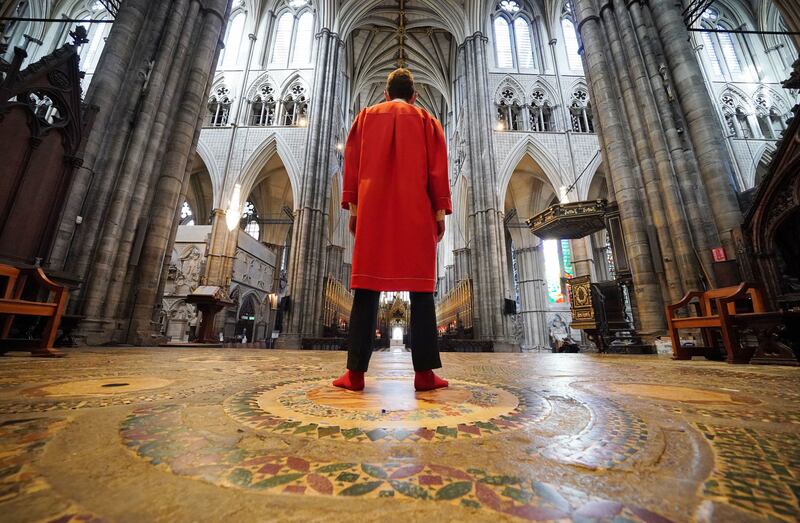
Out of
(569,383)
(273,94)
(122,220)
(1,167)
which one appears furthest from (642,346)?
(273,94)

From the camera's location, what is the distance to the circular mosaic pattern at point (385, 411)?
918 millimetres

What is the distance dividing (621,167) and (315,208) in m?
9.69

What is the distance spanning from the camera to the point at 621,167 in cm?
646

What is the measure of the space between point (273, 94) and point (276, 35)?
14.0 ft

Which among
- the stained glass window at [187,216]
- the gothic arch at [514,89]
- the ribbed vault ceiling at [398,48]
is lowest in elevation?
the stained glass window at [187,216]

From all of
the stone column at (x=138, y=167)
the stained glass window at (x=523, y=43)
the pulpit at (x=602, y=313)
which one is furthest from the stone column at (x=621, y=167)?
the stained glass window at (x=523, y=43)

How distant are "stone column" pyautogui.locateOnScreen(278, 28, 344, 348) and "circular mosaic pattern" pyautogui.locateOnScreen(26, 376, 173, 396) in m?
8.77

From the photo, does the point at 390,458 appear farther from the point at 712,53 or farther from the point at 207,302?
the point at 712,53

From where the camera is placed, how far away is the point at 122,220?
5.41m

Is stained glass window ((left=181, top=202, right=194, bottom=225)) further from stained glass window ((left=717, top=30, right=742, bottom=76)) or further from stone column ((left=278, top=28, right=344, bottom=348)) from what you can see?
stained glass window ((left=717, top=30, right=742, bottom=76))

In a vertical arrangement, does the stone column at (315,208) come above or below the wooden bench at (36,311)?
above

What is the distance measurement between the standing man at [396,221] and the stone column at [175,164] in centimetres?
565

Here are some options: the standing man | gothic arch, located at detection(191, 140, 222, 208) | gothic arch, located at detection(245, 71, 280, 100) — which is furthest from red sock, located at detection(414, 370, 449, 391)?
gothic arch, located at detection(245, 71, 280, 100)

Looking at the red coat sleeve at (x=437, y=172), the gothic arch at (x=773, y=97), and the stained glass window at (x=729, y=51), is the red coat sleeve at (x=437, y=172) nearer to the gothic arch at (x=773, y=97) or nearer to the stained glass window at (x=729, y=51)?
the gothic arch at (x=773, y=97)
